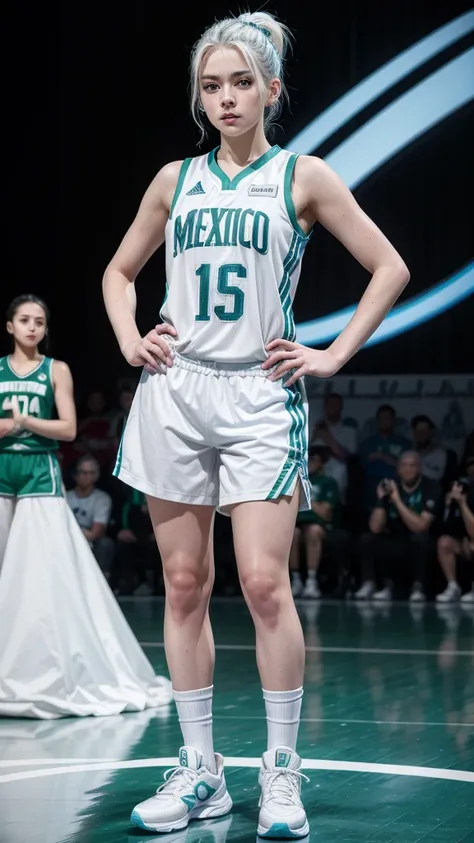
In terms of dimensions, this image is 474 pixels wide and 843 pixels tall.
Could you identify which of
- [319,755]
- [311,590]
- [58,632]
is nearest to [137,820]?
[319,755]

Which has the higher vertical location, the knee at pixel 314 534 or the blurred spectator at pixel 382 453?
the blurred spectator at pixel 382 453

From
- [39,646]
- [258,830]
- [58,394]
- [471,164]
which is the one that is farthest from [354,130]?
[258,830]

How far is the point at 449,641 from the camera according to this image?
641cm

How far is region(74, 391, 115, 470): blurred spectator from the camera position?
9492 millimetres

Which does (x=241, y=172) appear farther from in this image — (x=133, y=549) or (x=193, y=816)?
(x=133, y=549)

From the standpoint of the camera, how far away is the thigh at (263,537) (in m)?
2.68

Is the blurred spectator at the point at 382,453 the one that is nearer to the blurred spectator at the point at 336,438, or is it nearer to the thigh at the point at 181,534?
the blurred spectator at the point at 336,438

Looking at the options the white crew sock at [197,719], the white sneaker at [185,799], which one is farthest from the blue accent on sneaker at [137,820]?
the white crew sock at [197,719]

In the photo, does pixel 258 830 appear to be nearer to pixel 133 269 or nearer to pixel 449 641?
pixel 133 269

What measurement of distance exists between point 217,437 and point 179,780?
78 centimetres

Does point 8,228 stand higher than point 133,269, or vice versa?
point 8,228

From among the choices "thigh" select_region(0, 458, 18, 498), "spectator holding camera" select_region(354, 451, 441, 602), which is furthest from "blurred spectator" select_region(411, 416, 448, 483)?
"thigh" select_region(0, 458, 18, 498)

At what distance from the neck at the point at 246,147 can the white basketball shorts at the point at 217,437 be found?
48cm

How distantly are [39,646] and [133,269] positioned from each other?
1.98 meters
